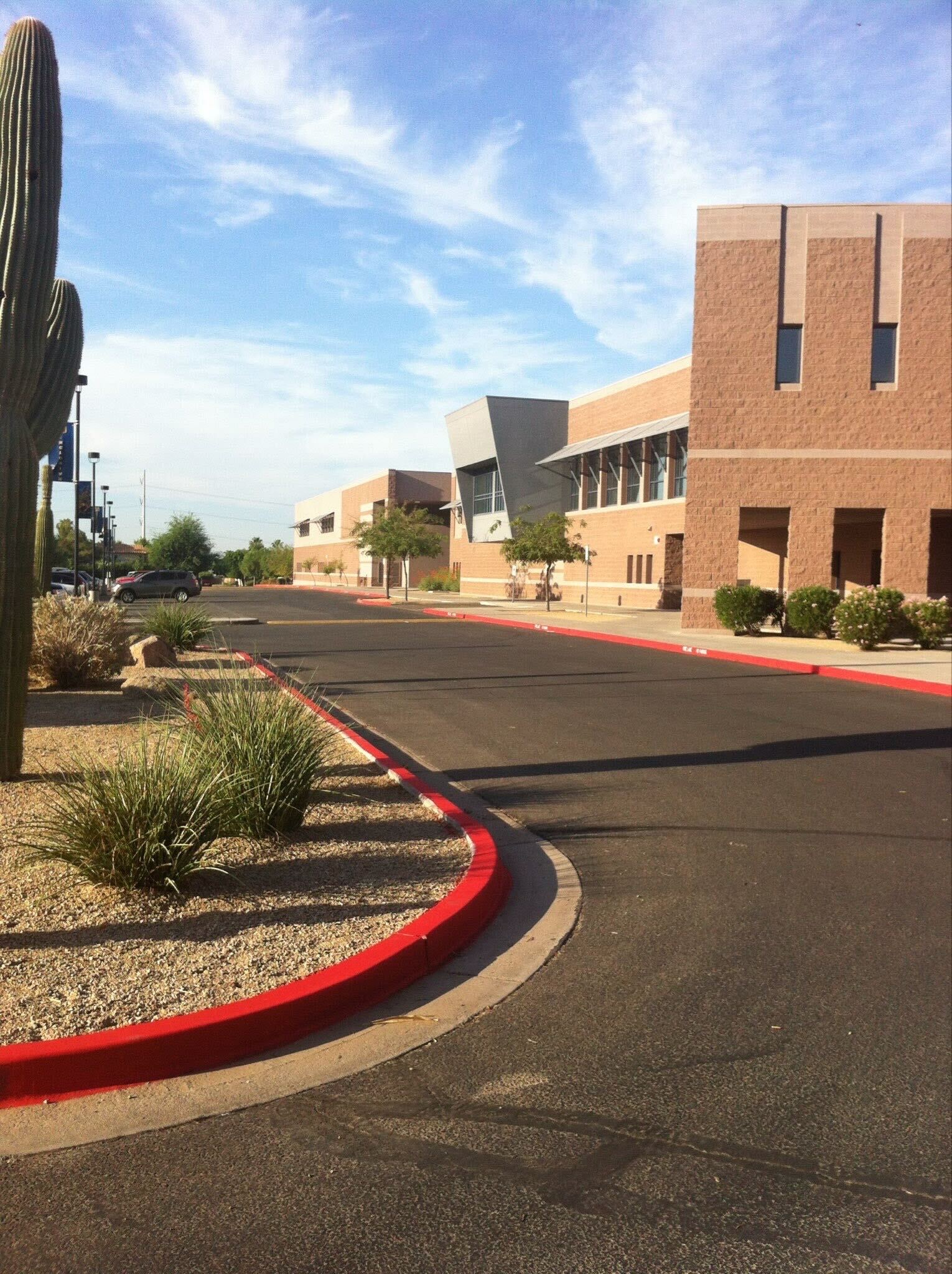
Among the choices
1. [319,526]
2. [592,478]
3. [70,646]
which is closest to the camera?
[70,646]

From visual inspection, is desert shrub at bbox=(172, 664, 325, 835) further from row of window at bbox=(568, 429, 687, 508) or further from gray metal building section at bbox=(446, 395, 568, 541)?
gray metal building section at bbox=(446, 395, 568, 541)

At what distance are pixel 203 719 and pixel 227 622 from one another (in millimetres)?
25068

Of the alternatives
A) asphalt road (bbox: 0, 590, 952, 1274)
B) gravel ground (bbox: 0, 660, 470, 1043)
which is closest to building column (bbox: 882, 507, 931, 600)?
asphalt road (bbox: 0, 590, 952, 1274)

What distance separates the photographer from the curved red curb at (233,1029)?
3.86 meters

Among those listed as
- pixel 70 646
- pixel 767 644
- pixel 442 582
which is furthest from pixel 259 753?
pixel 442 582

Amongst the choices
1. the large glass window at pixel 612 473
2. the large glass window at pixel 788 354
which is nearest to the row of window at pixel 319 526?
the large glass window at pixel 612 473

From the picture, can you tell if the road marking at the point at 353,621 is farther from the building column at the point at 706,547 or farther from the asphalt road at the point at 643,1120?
the asphalt road at the point at 643,1120

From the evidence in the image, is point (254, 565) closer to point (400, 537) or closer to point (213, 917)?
point (400, 537)

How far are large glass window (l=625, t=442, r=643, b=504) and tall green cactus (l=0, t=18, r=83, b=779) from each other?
38.6 meters

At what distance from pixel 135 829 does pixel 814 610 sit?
22.7 meters

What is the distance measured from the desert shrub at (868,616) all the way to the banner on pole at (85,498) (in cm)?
2267

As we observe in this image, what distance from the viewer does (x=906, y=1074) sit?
420 cm

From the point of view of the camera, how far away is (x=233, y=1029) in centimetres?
420

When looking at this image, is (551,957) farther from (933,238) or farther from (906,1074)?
(933,238)
